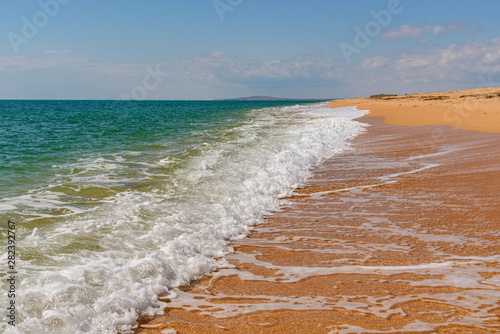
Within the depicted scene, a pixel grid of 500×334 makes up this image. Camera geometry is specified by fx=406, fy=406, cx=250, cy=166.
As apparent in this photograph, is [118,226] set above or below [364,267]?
above

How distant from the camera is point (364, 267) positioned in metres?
5.03

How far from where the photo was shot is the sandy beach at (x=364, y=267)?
3.82 meters

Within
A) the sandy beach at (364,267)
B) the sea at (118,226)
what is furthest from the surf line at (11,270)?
the sandy beach at (364,267)

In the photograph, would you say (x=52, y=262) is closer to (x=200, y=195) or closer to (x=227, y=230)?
(x=227, y=230)

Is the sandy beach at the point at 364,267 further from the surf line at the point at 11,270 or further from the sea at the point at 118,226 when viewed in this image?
the surf line at the point at 11,270

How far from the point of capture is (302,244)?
5914mm

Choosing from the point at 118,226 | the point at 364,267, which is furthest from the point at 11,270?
the point at 364,267

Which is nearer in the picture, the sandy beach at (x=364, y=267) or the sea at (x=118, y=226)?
the sandy beach at (x=364, y=267)

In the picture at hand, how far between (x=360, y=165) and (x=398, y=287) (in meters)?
8.23

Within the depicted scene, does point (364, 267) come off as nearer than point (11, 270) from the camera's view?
No

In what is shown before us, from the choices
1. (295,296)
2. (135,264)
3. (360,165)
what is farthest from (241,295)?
(360,165)

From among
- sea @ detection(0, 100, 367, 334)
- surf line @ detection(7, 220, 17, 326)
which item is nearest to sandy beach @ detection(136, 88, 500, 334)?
sea @ detection(0, 100, 367, 334)

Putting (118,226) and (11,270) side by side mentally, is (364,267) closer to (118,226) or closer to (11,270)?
(118,226)

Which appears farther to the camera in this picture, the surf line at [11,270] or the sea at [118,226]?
the sea at [118,226]
